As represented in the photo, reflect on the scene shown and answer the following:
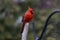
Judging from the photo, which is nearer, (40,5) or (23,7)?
(23,7)

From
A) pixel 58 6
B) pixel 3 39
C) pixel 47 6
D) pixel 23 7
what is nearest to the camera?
pixel 3 39

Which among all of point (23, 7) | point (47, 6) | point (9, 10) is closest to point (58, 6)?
point (47, 6)

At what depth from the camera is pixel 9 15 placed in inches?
125

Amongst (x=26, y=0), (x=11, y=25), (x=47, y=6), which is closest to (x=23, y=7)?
(x=26, y=0)

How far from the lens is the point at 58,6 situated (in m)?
3.60

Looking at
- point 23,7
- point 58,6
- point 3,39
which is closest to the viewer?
point 3,39

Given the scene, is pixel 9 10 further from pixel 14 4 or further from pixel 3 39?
pixel 3 39

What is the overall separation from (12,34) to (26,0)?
508 millimetres

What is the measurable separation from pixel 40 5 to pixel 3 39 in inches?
38.2

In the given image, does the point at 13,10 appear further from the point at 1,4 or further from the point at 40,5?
the point at 40,5

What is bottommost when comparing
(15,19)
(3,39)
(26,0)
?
(3,39)

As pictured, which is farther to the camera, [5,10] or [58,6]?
[58,6]

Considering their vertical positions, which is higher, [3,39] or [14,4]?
[14,4]

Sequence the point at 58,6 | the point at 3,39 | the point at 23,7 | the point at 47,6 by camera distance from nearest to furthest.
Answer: the point at 3,39, the point at 23,7, the point at 58,6, the point at 47,6
